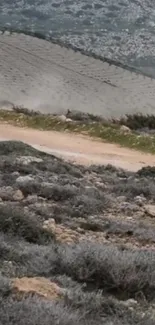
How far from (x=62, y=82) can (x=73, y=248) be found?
2436 centimetres

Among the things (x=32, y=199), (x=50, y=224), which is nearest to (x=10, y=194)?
(x=32, y=199)

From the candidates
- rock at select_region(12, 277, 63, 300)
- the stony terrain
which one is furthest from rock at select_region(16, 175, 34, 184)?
the stony terrain

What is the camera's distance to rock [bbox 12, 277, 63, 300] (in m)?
5.43

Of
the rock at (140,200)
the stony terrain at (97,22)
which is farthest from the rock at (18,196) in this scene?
the stony terrain at (97,22)

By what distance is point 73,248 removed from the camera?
6906mm

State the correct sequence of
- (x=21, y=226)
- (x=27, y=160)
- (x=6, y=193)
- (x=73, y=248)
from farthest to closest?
(x=27, y=160) → (x=6, y=193) → (x=21, y=226) → (x=73, y=248)

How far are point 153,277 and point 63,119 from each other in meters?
18.9

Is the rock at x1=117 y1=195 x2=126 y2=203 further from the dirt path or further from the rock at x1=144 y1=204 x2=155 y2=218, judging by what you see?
the dirt path

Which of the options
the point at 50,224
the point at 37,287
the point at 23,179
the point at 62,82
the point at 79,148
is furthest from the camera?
the point at 62,82

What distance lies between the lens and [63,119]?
2500 centimetres

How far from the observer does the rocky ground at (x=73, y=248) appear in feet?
17.5

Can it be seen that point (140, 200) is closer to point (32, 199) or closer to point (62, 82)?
point (32, 199)

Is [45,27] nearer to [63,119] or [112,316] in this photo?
[63,119]

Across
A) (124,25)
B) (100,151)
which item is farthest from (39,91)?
(124,25)
